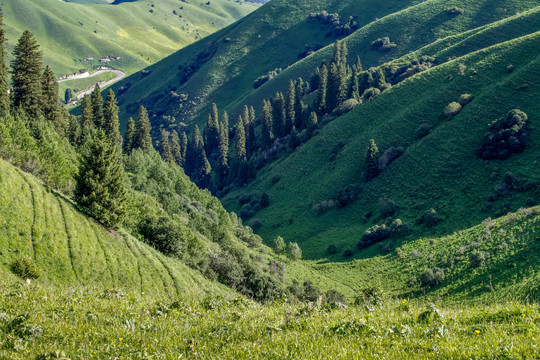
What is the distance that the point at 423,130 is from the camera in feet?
299

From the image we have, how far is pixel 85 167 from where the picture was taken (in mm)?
40375

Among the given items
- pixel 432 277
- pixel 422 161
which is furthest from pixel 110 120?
pixel 432 277

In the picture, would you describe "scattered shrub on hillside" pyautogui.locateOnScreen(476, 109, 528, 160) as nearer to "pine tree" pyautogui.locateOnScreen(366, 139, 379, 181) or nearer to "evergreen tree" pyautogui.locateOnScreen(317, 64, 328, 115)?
"pine tree" pyautogui.locateOnScreen(366, 139, 379, 181)

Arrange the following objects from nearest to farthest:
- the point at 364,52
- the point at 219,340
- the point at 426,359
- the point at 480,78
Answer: the point at 426,359 → the point at 219,340 → the point at 480,78 → the point at 364,52

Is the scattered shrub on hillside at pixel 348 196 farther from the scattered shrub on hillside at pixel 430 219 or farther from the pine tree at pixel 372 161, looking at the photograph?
the scattered shrub on hillside at pixel 430 219

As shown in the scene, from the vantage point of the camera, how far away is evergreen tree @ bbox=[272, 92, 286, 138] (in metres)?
140

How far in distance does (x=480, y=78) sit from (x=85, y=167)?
95.8 metres

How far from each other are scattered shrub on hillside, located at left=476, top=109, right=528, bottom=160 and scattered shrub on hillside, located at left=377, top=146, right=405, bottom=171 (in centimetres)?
1787

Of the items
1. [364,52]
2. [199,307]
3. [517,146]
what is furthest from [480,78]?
[199,307]

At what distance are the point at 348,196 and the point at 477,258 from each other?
Answer: 40971mm

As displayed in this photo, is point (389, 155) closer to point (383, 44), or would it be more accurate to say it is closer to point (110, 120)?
point (110, 120)

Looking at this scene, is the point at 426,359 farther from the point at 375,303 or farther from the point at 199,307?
the point at 199,307

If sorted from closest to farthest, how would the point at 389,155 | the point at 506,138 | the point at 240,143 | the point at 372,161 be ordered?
the point at 506,138, the point at 372,161, the point at 389,155, the point at 240,143

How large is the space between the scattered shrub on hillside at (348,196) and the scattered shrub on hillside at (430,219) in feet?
66.3
